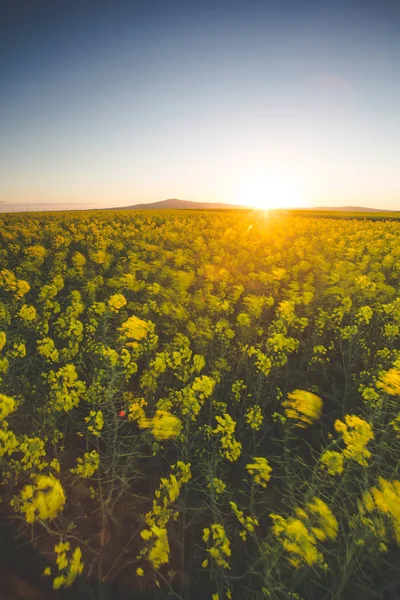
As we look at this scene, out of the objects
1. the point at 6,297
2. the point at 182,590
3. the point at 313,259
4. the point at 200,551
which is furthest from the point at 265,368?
the point at 313,259

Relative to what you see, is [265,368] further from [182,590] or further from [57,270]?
[57,270]

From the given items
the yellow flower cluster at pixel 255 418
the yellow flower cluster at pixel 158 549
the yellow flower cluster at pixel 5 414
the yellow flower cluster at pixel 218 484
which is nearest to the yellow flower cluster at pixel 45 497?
the yellow flower cluster at pixel 5 414

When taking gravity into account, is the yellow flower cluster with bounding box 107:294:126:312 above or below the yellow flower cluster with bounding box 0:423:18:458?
above

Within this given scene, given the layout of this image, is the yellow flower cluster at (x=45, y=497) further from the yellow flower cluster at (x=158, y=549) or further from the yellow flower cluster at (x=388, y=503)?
the yellow flower cluster at (x=388, y=503)

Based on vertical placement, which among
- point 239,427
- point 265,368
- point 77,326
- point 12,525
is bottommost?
point 12,525

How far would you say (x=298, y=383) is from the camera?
4.27 metres

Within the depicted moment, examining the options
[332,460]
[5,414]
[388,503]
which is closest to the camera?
[388,503]

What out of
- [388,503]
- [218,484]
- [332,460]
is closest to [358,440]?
[332,460]

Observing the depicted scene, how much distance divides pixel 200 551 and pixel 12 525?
5.45 feet

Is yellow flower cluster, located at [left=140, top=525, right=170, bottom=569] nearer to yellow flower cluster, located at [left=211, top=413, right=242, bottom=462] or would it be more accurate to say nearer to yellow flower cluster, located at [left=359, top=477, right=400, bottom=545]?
yellow flower cluster, located at [left=211, top=413, right=242, bottom=462]

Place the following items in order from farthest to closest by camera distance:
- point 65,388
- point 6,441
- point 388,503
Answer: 1. point 65,388
2. point 6,441
3. point 388,503

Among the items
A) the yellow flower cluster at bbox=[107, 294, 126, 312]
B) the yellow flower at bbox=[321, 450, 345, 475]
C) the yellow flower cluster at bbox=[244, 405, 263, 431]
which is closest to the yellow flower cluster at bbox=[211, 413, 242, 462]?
the yellow flower cluster at bbox=[244, 405, 263, 431]

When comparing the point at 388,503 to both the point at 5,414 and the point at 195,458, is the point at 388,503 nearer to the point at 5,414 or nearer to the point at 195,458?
the point at 5,414

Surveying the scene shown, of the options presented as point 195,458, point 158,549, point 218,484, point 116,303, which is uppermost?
point 116,303
